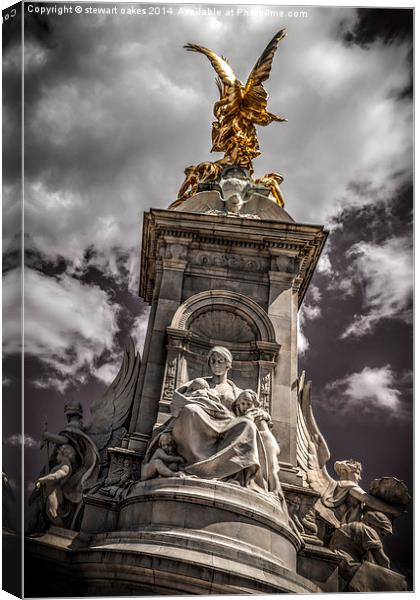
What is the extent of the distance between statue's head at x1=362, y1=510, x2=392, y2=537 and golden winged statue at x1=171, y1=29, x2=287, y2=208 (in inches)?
272

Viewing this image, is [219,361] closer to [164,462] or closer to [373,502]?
[164,462]

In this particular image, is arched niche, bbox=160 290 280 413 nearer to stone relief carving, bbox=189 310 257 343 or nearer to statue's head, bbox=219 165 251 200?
stone relief carving, bbox=189 310 257 343

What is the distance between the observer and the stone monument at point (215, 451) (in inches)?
451

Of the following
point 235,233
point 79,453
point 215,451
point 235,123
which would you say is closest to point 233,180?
point 235,123

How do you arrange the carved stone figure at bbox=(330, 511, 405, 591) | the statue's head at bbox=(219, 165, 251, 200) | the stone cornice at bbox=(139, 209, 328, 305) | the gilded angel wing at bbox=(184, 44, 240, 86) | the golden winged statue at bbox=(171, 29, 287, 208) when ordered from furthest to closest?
the golden winged statue at bbox=(171, 29, 287, 208)
the statue's head at bbox=(219, 165, 251, 200)
the gilded angel wing at bbox=(184, 44, 240, 86)
the stone cornice at bbox=(139, 209, 328, 305)
the carved stone figure at bbox=(330, 511, 405, 591)

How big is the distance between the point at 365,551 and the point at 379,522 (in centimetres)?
57

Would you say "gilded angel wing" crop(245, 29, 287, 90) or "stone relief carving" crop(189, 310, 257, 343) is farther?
"gilded angel wing" crop(245, 29, 287, 90)

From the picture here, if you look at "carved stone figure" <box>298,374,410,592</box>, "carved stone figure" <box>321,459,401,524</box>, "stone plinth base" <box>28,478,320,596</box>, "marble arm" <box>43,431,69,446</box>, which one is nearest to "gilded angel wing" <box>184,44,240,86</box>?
"carved stone figure" <box>298,374,410,592</box>

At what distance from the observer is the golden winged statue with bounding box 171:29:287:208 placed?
1791cm

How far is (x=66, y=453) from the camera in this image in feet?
45.5

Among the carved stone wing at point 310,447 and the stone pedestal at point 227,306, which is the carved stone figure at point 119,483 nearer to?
the stone pedestal at point 227,306

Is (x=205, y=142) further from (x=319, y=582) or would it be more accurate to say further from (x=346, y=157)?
(x=319, y=582)

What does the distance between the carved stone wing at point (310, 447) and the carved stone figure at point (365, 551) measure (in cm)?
88

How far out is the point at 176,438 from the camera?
12.7 metres
